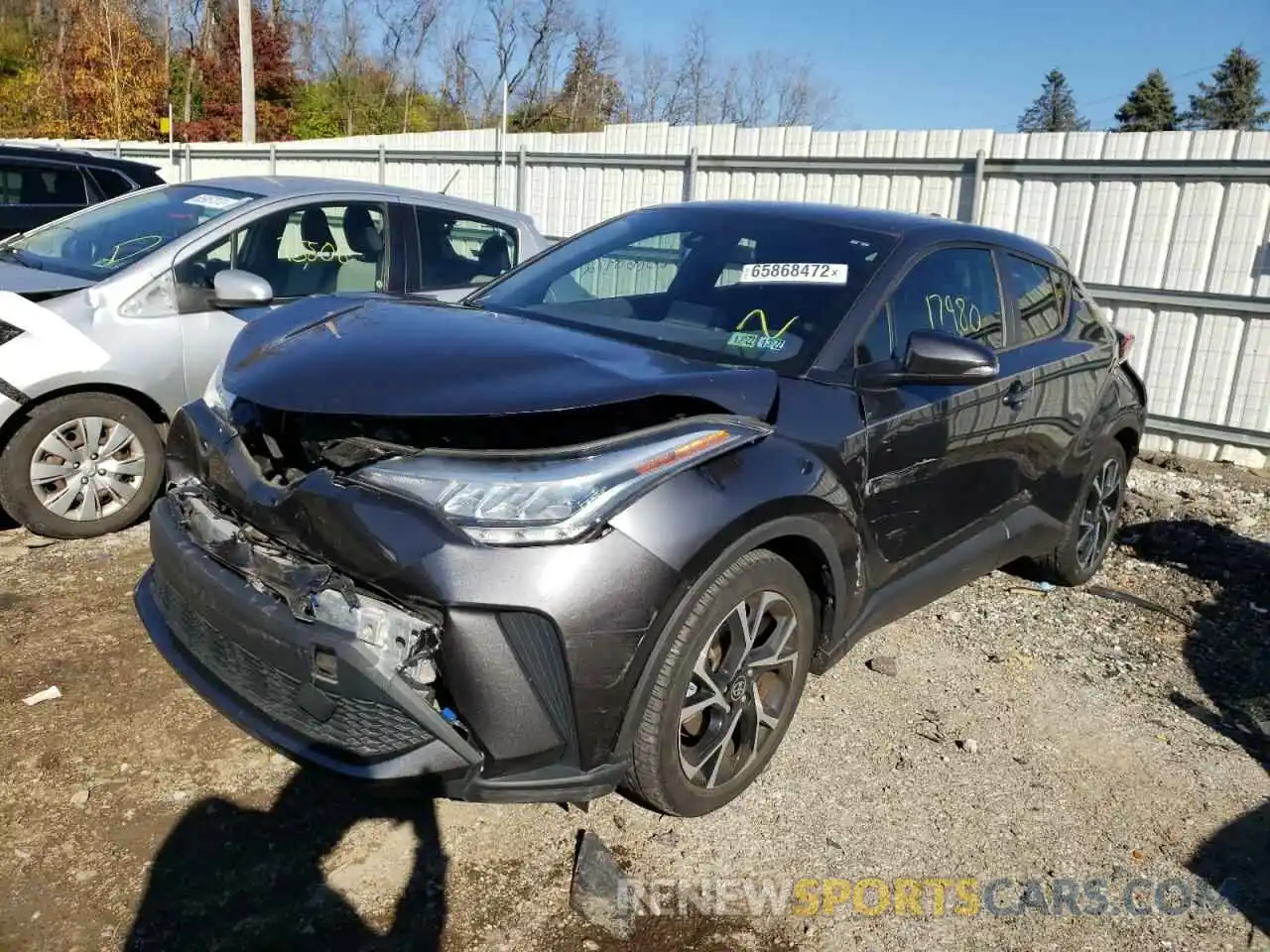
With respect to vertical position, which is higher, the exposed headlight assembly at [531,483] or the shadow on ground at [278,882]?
the exposed headlight assembly at [531,483]

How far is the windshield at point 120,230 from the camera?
192 inches

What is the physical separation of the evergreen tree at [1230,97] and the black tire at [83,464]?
58164 millimetres

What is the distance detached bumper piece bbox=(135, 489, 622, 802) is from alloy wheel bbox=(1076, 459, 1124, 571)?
3.37 meters

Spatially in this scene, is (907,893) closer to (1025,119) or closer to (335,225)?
(335,225)

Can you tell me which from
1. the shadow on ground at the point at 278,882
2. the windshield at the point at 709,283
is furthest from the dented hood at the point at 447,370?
the shadow on ground at the point at 278,882

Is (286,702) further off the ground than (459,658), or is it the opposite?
(459,658)

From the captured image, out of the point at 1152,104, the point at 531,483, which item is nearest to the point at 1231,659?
the point at 531,483

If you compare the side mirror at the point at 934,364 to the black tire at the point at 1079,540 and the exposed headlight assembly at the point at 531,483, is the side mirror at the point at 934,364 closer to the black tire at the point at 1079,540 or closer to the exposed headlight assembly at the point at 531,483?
the exposed headlight assembly at the point at 531,483

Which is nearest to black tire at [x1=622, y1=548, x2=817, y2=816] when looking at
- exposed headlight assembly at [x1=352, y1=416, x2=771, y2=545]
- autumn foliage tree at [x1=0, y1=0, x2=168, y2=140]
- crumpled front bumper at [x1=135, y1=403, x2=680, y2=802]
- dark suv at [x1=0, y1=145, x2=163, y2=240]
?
crumpled front bumper at [x1=135, y1=403, x2=680, y2=802]

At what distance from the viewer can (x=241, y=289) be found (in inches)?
173

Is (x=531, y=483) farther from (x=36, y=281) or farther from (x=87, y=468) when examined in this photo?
(x=36, y=281)

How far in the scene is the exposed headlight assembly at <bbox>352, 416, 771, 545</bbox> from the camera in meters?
2.17

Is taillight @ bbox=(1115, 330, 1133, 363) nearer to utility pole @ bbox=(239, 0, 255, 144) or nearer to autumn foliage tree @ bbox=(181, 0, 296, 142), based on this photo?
utility pole @ bbox=(239, 0, 255, 144)

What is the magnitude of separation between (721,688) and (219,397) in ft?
5.58
